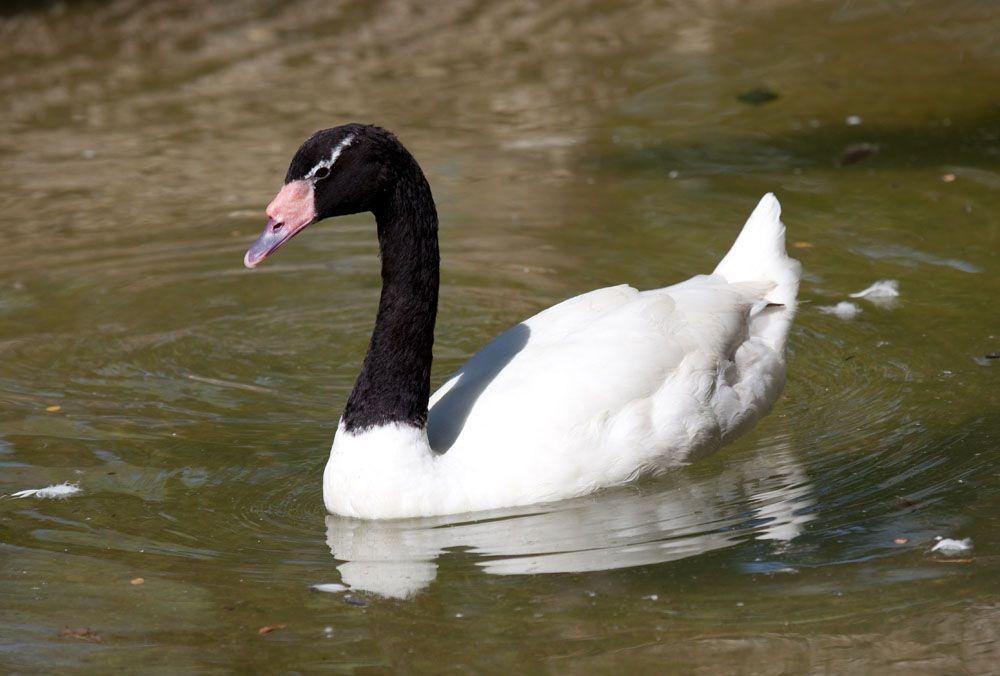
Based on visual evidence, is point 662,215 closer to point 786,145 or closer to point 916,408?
point 786,145

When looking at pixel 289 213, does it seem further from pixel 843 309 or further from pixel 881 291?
pixel 881 291

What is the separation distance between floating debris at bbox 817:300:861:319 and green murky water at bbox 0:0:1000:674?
11 centimetres

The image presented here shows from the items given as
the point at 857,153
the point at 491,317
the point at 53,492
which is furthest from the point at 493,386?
the point at 857,153

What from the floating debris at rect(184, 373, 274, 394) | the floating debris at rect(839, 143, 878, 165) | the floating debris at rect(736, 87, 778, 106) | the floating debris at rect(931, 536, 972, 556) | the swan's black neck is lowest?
the floating debris at rect(839, 143, 878, 165)

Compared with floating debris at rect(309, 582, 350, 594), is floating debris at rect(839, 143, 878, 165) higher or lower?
lower

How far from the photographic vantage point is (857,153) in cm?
1090

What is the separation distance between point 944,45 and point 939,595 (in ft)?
28.7

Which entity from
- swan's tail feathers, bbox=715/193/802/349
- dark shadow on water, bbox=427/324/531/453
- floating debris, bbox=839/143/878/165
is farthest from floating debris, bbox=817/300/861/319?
floating debris, bbox=839/143/878/165

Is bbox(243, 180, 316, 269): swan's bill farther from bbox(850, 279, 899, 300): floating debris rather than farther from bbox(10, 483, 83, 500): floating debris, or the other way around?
bbox(850, 279, 899, 300): floating debris

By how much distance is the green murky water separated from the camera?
5.43 meters

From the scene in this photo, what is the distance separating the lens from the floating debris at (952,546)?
571 centimetres

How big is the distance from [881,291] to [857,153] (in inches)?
99.3

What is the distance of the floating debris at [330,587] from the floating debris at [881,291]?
3965mm

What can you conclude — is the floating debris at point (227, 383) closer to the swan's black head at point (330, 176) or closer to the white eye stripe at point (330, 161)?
the swan's black head at point (330, 176)
